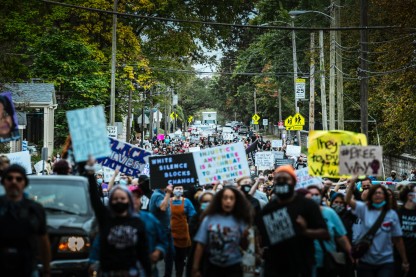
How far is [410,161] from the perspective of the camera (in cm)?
4050

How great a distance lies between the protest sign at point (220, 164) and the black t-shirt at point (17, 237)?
553 centimetres

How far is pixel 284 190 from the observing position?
29.2 ft

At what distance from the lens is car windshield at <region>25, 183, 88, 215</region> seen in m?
11.7

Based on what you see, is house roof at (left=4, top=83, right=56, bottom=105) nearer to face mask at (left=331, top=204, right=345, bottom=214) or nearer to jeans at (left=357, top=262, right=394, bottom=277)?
face mask at (left=331, top=204, right=345, bottom=214)

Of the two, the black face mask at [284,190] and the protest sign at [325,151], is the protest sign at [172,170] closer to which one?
the protest sign at [325,151]

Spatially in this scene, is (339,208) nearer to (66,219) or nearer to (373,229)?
(373,229)

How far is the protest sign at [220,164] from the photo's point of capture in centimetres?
1365

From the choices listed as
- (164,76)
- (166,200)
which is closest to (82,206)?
(166,200)

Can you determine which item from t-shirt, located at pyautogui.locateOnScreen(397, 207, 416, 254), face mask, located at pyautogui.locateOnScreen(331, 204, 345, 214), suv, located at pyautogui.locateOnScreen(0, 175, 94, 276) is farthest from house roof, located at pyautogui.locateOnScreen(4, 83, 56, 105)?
t-shirt, located at pyautogui.locateOnScreen(397, 207, 416, 254)

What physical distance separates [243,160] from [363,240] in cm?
369

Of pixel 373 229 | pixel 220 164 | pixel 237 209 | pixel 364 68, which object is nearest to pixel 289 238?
pixel 237 209

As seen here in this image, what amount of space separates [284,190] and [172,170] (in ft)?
18.8

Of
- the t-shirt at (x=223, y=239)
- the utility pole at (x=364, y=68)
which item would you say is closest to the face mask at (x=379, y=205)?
the t-shirt at (x=223, y=239)

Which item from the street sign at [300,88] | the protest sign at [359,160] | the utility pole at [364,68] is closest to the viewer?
the protest sign at [359,160]
